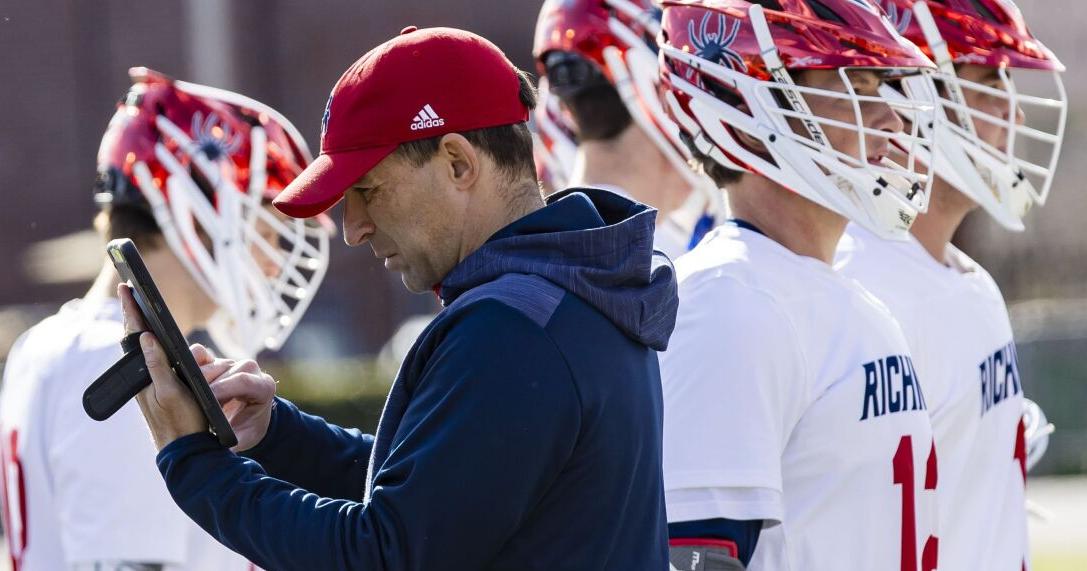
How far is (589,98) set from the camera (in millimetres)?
4473

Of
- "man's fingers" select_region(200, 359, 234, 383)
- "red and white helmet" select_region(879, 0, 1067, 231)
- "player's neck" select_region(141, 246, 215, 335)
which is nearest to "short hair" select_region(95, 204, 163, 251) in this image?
"player's neck" select_region(141, 246, 215, 335)

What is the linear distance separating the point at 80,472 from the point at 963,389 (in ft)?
6.16

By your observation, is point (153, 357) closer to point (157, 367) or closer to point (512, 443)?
point (157, 367)

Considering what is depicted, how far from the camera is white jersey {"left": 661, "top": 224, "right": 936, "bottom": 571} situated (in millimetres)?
2498

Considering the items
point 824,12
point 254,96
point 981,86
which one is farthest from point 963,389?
point 254,96

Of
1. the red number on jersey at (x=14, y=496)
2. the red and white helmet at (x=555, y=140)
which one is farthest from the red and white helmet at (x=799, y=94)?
the red and white helmet at (x=555, y=140)

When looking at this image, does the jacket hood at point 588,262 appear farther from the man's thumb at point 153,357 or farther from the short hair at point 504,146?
the man's thumb at point 153,357

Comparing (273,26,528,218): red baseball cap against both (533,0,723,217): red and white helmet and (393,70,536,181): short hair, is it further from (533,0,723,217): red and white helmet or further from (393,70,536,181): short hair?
(533,0,723,217): red and white helmet

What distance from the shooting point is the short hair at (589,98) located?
14.5 feet

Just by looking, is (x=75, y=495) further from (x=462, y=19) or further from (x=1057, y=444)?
(x=462, y=19)

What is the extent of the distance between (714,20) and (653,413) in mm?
992

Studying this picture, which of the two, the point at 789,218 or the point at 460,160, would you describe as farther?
the point at 789,218

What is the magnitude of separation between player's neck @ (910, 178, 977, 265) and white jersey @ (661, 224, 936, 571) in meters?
0.92

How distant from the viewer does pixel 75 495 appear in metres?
3.31
